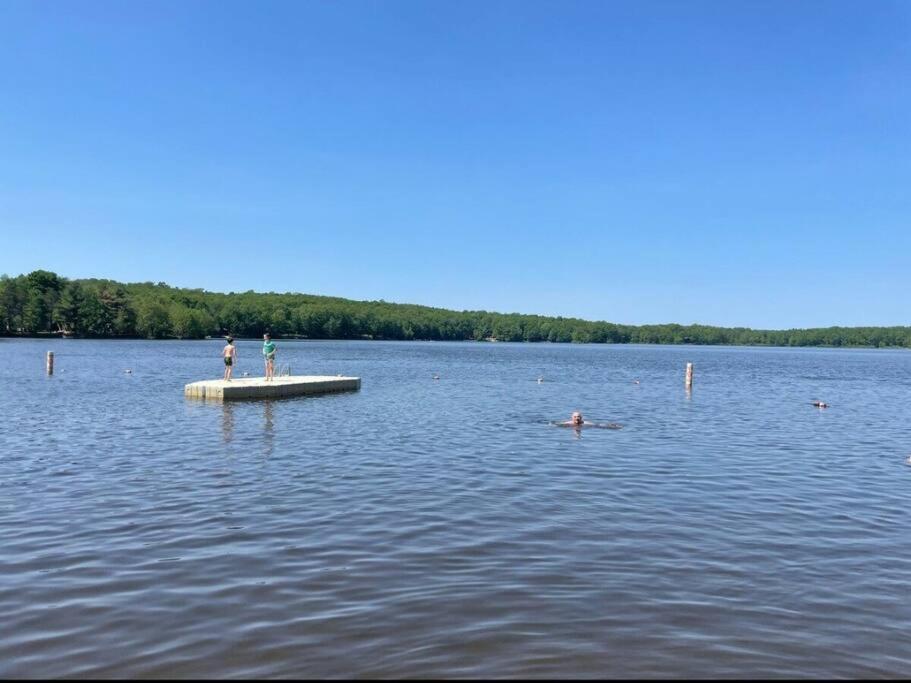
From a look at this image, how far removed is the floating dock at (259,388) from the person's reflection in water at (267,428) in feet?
4.13

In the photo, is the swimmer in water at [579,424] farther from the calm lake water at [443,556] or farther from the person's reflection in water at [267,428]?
the person's reflection in water at [267,428]

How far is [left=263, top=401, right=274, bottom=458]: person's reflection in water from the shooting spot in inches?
704

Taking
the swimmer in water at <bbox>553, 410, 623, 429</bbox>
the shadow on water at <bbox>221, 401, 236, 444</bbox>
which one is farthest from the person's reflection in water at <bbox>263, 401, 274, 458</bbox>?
the swimmer in water at <bbox>553, 410, 623, 429</bbox>

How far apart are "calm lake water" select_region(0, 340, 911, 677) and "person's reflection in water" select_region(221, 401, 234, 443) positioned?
20cm

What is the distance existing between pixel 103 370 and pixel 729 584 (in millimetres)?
51611

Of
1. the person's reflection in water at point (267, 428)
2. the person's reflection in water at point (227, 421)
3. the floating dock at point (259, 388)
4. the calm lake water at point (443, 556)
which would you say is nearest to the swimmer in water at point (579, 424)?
the calm lake water at point (443, 556)

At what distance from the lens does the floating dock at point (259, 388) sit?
30.4 m

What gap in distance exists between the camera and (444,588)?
314 inches

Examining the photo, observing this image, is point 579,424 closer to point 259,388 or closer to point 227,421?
point 227,421

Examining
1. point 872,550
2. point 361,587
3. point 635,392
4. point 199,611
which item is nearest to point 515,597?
point 361,587

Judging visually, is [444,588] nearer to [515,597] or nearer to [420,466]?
[515,597]

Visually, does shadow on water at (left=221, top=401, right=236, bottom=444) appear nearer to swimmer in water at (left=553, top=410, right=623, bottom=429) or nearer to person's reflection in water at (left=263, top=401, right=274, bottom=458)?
person's reflection in water at (left=263, top=401, right=274, bottom=458)

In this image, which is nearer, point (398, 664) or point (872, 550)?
point (398, 664)

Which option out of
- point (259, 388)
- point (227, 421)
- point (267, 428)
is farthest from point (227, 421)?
point (259, 388)
